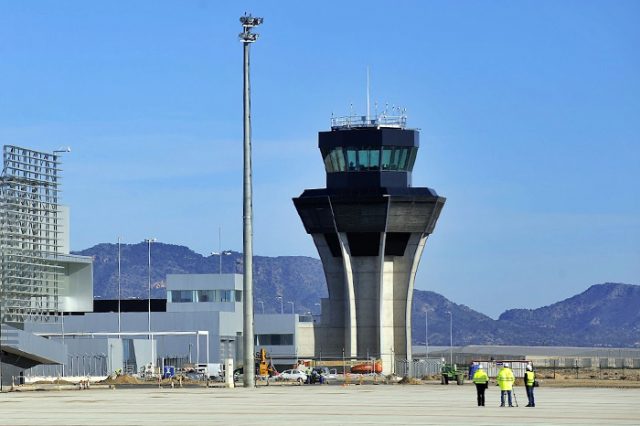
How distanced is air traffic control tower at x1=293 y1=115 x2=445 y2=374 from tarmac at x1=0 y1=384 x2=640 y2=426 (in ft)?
170

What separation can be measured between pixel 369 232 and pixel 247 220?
154 ft

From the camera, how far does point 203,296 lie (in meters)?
182

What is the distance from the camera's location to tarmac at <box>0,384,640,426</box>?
4881 centimetres

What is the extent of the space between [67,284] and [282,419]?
320ft

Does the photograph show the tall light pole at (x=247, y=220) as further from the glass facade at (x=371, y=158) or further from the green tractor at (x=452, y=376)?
the glass facade at (x=371, y=158)

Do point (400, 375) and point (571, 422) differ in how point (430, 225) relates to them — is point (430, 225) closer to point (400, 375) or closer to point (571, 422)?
point (400, 375)

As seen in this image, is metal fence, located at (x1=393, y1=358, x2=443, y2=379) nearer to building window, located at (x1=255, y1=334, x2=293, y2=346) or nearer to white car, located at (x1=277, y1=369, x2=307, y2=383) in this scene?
white car, located at (x1=277, y1=369, x2=307, y2=383)

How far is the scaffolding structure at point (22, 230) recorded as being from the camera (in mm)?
101000

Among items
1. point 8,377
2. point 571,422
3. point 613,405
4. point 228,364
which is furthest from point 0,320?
point 571,422

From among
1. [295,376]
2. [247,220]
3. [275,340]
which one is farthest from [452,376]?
Result: [275,340]

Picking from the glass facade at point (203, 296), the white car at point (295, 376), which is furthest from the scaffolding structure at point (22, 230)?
the glass facade at point (203, 296)

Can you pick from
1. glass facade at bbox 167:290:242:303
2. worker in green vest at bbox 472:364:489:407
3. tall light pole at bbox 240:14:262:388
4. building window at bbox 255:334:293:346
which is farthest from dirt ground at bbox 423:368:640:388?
glass facade at bbox 167:290:242:303

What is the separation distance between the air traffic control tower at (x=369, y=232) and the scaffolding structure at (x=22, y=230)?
30697mm

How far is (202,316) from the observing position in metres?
162
